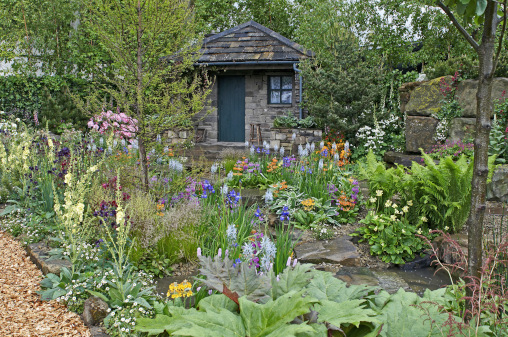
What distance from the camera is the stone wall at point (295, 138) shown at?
1041cm

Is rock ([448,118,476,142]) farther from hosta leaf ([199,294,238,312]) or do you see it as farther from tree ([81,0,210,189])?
hosta leaf ([199,294,238,312])

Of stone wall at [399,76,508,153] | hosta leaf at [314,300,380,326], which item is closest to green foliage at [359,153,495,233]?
hosta leaf at [314,300,380,326]

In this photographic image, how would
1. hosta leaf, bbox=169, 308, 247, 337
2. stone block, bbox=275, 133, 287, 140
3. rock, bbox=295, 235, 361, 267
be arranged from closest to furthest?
hosta leaf, bbox=169, 308, 247, 337 < rock, bbox=295, 235, 361, 267 < stone block, bbox=275, 133, 287, 140

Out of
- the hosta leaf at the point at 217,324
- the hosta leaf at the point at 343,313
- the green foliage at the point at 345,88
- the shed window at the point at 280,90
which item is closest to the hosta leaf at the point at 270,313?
the hosta leaf at the point at 217,324

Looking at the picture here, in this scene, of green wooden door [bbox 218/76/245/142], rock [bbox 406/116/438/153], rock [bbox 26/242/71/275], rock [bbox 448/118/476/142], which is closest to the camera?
rock [bbox 26/242/71/275]

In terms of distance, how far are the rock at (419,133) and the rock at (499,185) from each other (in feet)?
7.12

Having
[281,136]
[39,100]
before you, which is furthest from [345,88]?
[39,100]

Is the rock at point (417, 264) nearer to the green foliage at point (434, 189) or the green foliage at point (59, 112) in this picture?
the green foliage at point (434, 189)

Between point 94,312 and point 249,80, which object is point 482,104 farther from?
point 249,80

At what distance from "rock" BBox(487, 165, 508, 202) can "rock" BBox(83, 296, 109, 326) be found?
19.8ft

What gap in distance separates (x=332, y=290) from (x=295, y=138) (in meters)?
8.13

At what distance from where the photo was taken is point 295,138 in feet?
34.2

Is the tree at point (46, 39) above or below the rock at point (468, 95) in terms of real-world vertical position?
above

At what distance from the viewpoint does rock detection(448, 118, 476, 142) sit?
26.3 ft
